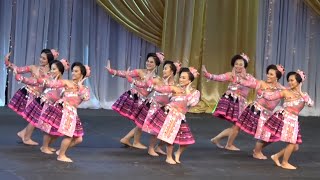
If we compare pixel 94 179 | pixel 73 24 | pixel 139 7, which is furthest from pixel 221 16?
pixel 94 179

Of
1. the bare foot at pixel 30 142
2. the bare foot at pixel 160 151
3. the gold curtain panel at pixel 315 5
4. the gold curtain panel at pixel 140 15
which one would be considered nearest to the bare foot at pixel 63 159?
the bare foot at pixel 30 142

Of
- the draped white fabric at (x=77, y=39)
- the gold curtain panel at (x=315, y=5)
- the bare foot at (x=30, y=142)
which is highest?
the gold curtain panel at (x=315, y=5)

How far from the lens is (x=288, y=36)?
9.55 m

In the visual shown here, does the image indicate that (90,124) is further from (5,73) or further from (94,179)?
(94,179)

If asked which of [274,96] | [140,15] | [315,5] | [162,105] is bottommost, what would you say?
[162,105]

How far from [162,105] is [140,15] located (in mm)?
3394

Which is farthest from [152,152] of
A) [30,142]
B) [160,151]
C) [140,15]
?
[140,15]

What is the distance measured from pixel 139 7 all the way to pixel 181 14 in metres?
0.60

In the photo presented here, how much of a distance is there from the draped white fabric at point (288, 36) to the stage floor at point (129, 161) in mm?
2366

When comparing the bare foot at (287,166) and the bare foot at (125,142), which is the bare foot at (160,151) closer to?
the bare foot at (125,142)

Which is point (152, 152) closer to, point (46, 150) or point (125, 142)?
point (125, 142)

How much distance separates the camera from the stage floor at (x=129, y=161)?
4.90 meters

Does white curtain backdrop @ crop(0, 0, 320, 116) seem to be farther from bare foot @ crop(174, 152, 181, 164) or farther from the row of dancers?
bare foot @ crop(174, 152, 181, 164)

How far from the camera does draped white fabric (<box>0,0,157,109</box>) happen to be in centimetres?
878
